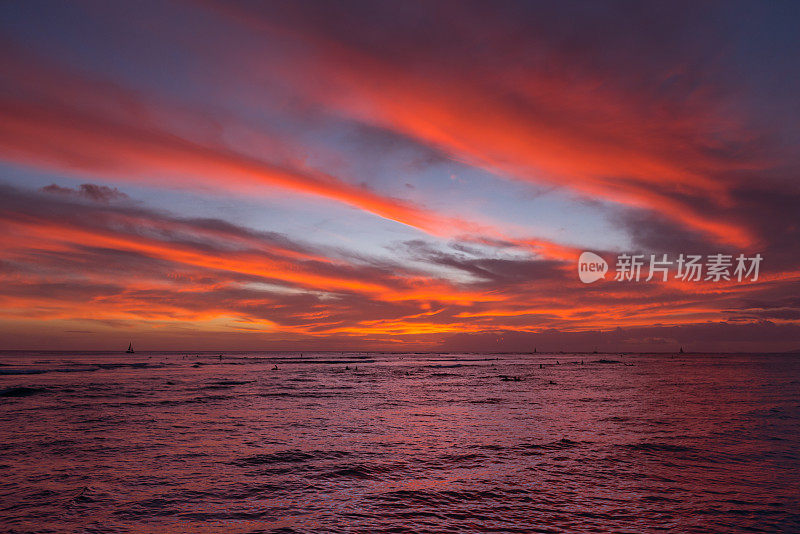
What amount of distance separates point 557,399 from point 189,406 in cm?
3264

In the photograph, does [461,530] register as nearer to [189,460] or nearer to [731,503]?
[731,503]

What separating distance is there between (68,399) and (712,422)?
166 ft

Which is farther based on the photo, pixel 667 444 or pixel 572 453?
pixel 667 444

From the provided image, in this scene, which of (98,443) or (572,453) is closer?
(572,453)

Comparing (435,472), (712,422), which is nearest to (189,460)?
(435,472)

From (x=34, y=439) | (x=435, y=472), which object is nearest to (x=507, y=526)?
(x=435, y=472)

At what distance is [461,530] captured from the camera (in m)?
11.5

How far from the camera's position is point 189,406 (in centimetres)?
3541

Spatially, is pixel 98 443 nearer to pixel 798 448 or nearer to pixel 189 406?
pixel 189 406

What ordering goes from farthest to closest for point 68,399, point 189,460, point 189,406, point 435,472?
point 68,399 < point 189,406 < point 189,460 < point 435,472

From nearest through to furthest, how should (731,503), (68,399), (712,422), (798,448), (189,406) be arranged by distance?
1. (731,503)
2. (798,448)
3. (712,422)
4. (189,406)
5. (68,399)

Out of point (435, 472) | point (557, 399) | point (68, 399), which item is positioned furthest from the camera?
point (557, 399)

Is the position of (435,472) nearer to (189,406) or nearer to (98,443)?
(98,443)

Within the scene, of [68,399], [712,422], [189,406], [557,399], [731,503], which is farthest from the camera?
[557,399]
